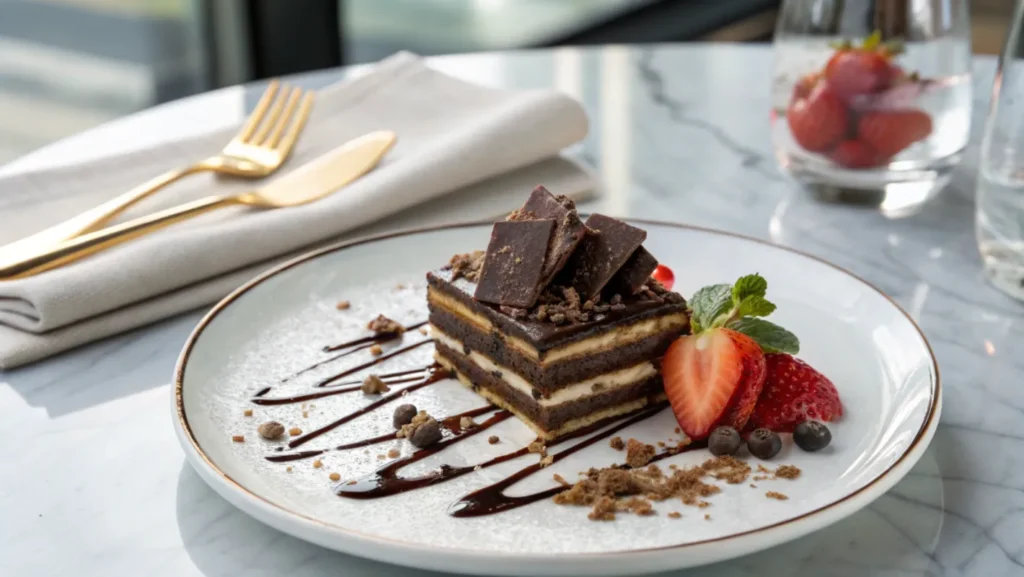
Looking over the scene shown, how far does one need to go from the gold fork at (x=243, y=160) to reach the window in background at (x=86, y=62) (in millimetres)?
981

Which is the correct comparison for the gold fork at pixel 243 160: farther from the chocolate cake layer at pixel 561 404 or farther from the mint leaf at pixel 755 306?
the mint leaf at pixel 755 306

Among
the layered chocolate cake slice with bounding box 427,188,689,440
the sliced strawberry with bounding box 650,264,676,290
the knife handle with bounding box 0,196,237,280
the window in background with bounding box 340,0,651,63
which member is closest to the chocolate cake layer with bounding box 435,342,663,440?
the layered chocolate cake slice with bounding box 427,188,689,440

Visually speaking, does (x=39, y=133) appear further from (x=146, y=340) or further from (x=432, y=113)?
(x=146, y=340)

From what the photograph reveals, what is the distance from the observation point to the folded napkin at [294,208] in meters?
1.90

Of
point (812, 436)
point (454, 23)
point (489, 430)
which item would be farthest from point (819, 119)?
point (454, 23)

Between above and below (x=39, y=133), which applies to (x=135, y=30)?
above

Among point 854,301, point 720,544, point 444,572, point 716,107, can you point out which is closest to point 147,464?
point 444,572

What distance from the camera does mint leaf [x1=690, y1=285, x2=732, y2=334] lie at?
1.68m

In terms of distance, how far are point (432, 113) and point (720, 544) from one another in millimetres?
1683

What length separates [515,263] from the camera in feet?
5.51

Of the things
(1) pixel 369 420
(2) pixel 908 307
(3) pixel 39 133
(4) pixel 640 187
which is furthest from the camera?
(3) pixel 39 133

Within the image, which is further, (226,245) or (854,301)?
(226,245)

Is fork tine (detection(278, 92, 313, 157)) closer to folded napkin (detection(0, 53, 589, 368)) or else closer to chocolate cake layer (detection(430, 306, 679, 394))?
folded napkin (detection(0, 53, 589, 368))

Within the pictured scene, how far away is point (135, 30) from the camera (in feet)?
11.8
